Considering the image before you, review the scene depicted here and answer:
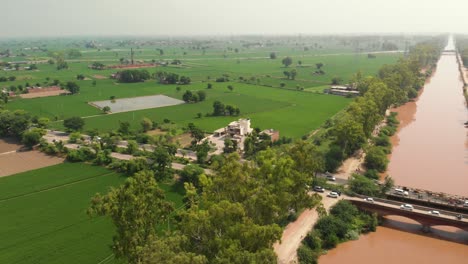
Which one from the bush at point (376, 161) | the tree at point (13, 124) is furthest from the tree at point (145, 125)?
the bush at point (376, 161)

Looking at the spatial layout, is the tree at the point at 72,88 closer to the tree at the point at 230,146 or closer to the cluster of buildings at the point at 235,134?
the cluster of buildings at the point at 235,134

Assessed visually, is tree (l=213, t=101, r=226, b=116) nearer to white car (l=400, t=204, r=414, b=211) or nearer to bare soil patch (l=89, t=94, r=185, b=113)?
bare soil patch (l=89, t=94, r=185, b=113)

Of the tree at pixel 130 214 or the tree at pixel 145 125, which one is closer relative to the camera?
the tree at pixel 130 214

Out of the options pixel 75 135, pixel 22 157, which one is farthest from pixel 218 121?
pixel 22 157

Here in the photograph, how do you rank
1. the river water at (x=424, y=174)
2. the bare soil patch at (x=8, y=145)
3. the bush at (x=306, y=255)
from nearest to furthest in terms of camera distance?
the bush at (x=306, y=255), the river water at (x=424, y=174), the bare soil patch at (x=8, y=145)

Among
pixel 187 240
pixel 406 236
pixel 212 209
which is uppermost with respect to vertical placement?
pixel 212 209

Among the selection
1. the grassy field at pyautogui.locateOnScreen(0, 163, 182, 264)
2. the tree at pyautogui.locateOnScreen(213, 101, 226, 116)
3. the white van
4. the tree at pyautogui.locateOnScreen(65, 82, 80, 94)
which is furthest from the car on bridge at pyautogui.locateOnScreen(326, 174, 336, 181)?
the tree at pyautogui.locateOnScreen(65, 82, 80, 94)

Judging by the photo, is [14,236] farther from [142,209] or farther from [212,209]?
[212,209]
